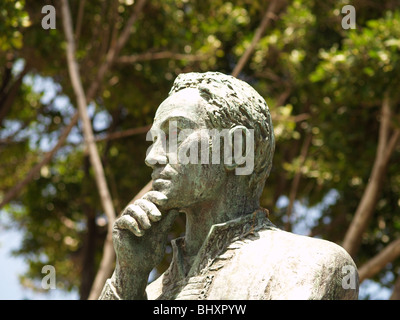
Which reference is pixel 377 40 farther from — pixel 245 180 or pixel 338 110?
pixel 245 180

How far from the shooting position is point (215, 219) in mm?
4523

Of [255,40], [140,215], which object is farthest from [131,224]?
[255,40]

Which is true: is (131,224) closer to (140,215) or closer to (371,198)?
(140,215)

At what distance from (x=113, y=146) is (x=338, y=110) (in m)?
4.50

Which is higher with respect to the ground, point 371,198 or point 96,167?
point 96,167

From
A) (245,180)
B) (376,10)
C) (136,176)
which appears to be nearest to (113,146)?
(136,176)

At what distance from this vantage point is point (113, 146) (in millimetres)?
14508

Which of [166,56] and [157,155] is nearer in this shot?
[157,155]

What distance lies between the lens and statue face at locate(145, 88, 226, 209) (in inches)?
173

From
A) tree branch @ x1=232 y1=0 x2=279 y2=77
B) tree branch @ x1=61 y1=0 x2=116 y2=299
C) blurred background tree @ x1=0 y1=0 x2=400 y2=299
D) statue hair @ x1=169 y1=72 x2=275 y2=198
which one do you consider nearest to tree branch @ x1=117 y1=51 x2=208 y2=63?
blurred background tree @ x1=0 y1=0 x2=400 y2=299

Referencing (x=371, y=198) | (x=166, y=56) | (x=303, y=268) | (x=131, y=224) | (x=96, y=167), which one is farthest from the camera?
(x=166, y=56)

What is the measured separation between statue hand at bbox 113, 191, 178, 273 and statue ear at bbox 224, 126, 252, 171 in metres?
0.40

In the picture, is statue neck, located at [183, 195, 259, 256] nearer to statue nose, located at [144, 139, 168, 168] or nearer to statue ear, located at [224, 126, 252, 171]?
statue ear, located at [224, 126, 252, 171]

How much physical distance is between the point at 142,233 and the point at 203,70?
8284 millimetres
